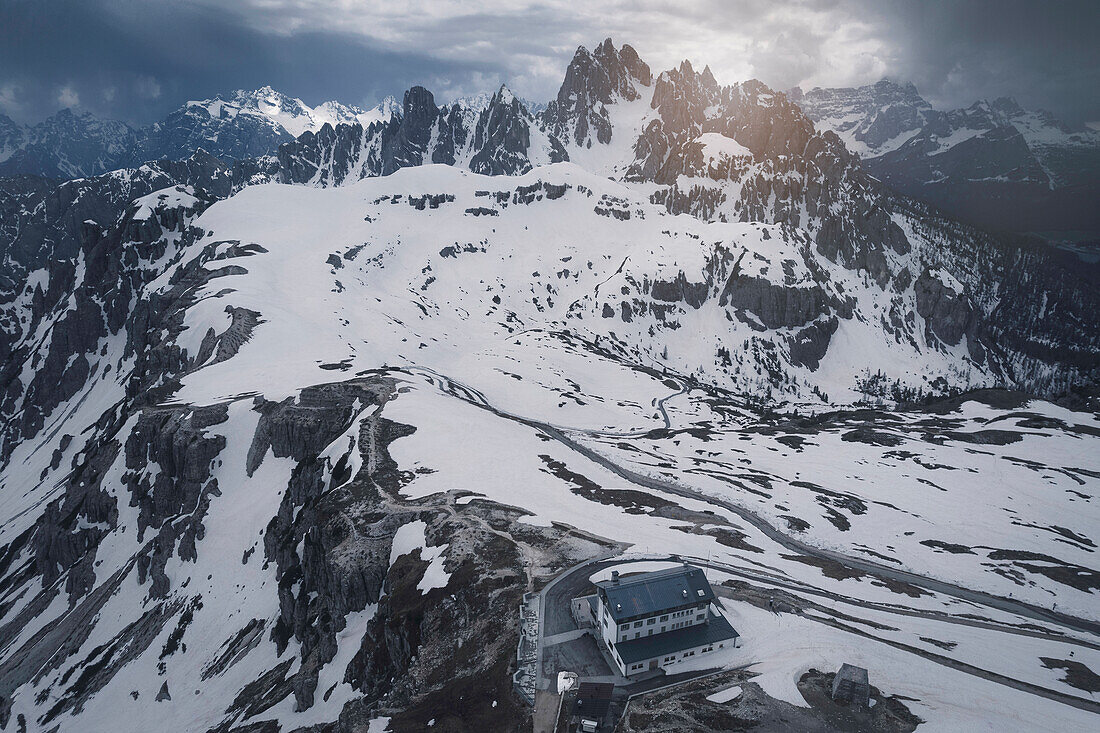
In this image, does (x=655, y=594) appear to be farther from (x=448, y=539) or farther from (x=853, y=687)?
(x=448, y=539)

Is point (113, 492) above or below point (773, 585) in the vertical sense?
below

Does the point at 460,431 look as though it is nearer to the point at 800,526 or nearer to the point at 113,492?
the point at 800,526

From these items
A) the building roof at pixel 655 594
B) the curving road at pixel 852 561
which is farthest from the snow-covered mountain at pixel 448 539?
the building roof at pixel 655 594

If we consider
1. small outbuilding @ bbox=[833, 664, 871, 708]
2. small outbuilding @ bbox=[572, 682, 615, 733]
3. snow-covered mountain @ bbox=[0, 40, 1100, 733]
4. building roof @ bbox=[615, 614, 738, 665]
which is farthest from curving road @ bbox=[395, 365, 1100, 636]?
small outbuilding @ bbox=[572, 682, 615, 733]

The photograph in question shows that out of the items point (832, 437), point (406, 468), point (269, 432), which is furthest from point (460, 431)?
point (832, 437)

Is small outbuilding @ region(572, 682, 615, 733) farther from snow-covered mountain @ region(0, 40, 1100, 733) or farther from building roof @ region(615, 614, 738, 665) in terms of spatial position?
snow-covered mountain @ region(0, 40, 1100, 733)

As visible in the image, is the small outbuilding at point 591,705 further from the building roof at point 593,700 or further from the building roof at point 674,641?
the building roof at point 674,641
